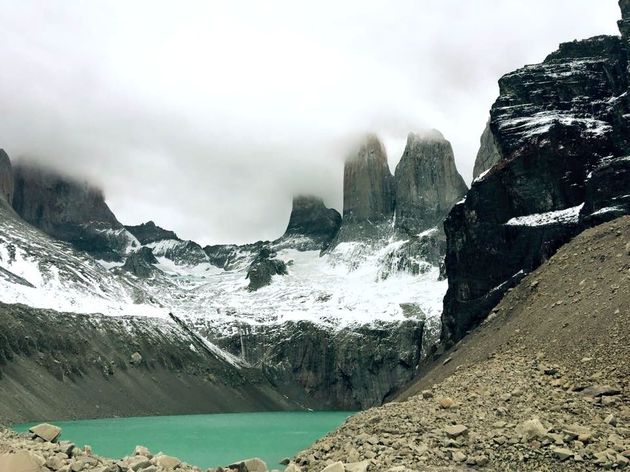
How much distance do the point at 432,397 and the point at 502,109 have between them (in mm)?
71280

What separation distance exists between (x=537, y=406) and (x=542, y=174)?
58271 mm

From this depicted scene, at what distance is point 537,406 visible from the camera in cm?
3266

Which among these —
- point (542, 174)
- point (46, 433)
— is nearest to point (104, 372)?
point (542, 174)

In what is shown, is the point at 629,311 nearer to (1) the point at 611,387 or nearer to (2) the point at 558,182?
(1) the point at 611,387

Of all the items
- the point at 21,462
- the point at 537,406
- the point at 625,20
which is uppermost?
the point at 625,20

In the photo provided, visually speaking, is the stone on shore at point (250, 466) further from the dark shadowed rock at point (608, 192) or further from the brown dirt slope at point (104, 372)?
the brown dirt slope at point (104, 372)

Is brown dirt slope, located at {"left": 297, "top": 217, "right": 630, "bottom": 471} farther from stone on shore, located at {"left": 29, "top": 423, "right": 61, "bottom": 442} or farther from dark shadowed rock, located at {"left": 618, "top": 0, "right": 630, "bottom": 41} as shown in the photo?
dark shadowed rock, located at {"left": 618, "top": 0, "right": 630, "bottom": 41}

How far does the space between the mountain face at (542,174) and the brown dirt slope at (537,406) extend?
66.8ft

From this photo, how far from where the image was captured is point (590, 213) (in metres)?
72.1

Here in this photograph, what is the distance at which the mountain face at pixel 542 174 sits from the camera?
76812mm

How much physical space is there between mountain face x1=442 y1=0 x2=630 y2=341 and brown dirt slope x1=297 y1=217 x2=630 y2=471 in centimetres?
2035

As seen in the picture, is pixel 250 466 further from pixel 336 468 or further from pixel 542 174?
pixel 542 174

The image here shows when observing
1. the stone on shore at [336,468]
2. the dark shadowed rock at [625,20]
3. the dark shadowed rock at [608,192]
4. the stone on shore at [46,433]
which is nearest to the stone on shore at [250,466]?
the stone on shore at [336,468]

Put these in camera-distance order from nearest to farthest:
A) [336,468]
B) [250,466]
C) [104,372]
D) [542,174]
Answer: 1. [336,468]
2. [250,466]
3. [542,174]
4. [104,372]
